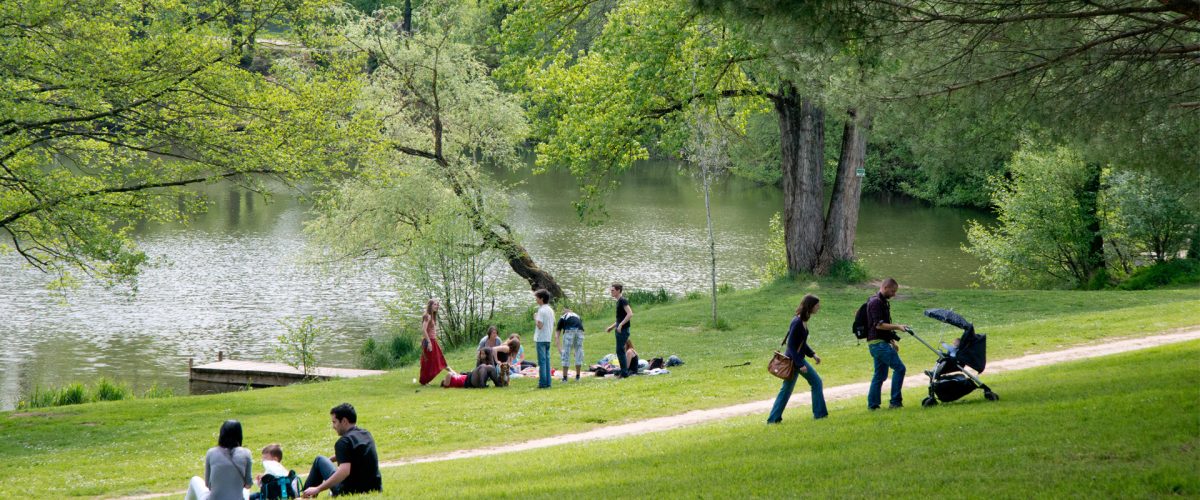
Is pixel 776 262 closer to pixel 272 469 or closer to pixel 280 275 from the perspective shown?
pixel 280 275

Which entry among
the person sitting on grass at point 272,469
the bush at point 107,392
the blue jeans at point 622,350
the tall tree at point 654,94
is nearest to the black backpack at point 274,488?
the person sitting on grass at point 272,469

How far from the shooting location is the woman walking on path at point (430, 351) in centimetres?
1822

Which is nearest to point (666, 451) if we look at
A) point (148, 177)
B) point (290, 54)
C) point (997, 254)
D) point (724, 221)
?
point (148, 177)

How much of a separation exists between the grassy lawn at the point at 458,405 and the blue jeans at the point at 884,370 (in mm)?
3364

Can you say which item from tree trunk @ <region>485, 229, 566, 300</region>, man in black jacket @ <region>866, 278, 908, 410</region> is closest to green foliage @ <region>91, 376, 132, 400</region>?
tree trunk @ <region>485, 229, 566, 300</region>

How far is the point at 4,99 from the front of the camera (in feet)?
47.5

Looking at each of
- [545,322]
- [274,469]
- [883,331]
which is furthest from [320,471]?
[545,322]

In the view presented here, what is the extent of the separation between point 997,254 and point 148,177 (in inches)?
1146

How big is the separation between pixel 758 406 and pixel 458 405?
480 cm

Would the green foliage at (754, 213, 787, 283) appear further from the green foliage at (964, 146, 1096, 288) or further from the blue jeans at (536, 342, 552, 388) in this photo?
the blue jeans at (536, 342, 552, 388)

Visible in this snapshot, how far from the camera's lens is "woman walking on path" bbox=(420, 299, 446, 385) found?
18219 millimetres

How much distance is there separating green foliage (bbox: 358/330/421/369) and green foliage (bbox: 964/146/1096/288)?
70.9ft

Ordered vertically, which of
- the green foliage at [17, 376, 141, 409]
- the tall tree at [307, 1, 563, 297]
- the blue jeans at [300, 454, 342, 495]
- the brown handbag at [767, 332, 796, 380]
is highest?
the tall tree at [307, 1, 563, 297]

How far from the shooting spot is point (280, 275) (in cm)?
3728
